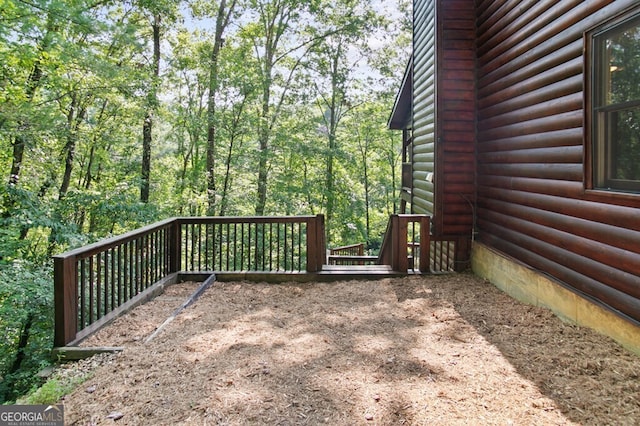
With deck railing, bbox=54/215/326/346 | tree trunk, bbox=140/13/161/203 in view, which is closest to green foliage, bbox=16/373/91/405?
deck railing, bbox=54/215/326/346

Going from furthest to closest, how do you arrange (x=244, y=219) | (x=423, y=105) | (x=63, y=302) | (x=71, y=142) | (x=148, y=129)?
(x=148, y=129), (x=71, y=142), (x=423, y=105), (x=244, y=219), (x=63, y=302)

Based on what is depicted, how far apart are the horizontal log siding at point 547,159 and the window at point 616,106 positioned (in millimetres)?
129

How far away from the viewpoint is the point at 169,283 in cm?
505

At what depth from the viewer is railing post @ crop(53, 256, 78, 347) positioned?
3072 mm

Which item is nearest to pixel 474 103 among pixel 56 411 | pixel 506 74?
pixel 506 74

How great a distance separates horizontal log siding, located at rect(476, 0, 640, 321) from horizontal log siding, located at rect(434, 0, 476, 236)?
0.64ft

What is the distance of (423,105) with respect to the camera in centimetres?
688

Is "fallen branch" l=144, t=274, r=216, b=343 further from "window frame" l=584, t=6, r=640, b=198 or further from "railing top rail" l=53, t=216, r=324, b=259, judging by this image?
"window frame" l=584, t=6, r=640, b=198

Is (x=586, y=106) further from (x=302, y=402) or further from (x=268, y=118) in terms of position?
(x=268, y=118)

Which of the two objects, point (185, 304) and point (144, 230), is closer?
point (185, 304)

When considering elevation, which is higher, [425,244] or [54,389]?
[425,244]

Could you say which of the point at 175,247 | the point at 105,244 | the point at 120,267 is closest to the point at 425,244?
the point at 175,247

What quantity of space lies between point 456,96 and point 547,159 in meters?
2.19

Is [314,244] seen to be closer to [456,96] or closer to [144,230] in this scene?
[144,230]
